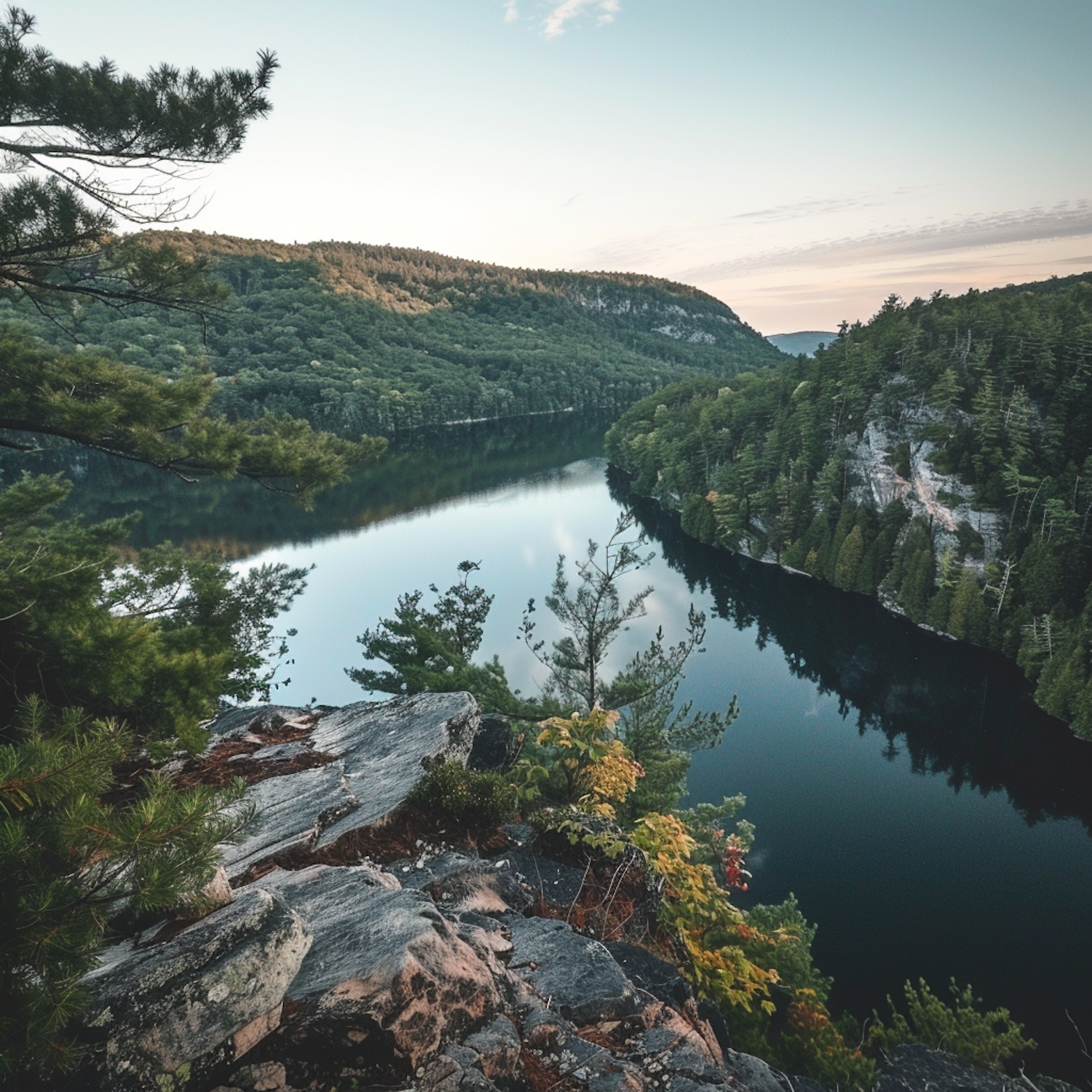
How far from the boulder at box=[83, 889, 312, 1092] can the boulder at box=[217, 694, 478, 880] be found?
2.33 metres

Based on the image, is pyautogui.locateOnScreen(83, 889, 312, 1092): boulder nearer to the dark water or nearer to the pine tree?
the pine tree

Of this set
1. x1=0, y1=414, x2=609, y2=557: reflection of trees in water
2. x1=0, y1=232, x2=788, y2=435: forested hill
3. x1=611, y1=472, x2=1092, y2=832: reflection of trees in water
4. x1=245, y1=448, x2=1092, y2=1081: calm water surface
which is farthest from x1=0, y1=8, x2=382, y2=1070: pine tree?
x1=0, y1=232, x2=788, y2=435: forested hill

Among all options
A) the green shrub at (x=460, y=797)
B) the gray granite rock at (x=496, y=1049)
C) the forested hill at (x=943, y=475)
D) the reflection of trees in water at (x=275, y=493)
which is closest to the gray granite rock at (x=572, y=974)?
the gray granite rock at (x=496, y=1049)

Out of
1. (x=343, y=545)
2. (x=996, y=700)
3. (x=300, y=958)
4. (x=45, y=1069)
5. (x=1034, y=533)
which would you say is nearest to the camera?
(x=45, y=1069)

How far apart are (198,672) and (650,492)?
249ft

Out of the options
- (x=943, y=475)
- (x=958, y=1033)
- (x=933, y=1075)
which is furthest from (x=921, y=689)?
(x=933, y=1075)

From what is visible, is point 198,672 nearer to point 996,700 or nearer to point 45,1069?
point 45,1069

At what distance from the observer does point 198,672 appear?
8039 mm

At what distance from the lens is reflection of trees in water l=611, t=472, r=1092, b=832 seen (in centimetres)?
3011

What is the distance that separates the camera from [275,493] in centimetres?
5278

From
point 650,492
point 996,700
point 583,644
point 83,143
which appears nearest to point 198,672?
point 83,143

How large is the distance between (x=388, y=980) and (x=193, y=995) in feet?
4.17

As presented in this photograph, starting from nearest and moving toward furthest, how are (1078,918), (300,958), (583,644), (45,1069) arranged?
1. (45,1069)
2. (300,958)
3. (583,644)
4. (1078,918)

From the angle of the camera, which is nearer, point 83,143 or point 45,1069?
point 45,1069
